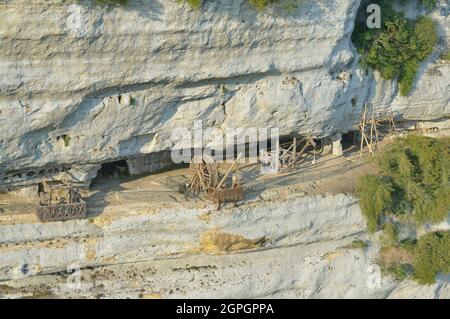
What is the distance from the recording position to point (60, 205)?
838 inches

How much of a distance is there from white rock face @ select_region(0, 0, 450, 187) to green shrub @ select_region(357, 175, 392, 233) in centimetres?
276

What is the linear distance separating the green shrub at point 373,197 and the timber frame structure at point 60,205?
926cm

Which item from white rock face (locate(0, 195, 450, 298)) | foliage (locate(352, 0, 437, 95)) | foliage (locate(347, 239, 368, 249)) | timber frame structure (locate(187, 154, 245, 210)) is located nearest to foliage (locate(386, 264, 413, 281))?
white rock face (locate(0, 195, 450, 298))

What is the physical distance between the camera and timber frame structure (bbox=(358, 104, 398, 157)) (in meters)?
27.2

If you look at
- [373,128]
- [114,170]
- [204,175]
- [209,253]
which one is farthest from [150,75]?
[373,128]

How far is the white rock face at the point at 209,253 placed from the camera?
69.5ft

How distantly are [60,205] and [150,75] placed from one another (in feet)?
15.3

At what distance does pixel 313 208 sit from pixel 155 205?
17.1 feet

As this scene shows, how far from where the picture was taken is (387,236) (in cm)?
2491

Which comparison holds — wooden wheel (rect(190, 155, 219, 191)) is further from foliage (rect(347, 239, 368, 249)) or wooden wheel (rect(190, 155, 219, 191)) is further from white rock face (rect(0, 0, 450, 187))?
foliage (rect(347, 239, 368, 249))

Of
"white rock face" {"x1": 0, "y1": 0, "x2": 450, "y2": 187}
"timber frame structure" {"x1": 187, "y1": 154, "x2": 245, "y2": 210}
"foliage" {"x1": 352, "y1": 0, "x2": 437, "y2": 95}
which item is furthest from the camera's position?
"foliage" {"x1": 352, "y1": 0, "x2": 437, "y2": 95}

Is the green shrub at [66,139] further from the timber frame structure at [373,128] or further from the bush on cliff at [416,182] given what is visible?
the timber frame structure at [373,128]

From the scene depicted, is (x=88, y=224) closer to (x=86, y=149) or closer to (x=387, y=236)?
(x=86, y=149)

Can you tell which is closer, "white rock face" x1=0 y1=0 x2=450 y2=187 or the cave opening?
"white rock face" x1=0 y1=0 x2=450 y2=187
